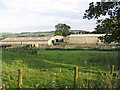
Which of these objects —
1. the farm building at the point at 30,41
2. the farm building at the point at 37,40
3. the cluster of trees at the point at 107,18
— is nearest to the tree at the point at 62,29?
the farm building at the point at 37,40

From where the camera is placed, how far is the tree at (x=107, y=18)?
1148 inches

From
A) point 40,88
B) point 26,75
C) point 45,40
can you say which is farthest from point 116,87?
point 45,40

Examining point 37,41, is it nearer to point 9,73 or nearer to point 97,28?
point 97,28

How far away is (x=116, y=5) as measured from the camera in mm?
30484

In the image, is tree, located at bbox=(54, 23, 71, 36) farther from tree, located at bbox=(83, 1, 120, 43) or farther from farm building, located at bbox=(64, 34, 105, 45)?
tree, located at bbox=(83, 1, 120, 43)

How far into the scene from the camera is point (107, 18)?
30312 millimetres

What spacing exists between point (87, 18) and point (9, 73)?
15264 mm

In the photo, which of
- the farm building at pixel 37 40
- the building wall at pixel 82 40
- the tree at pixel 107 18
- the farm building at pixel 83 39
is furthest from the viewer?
the farm building at pixel 37 40

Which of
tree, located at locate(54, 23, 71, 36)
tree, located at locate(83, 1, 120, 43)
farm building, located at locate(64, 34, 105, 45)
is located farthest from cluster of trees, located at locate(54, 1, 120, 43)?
tree, located at locate(54, 23, 71, 36)

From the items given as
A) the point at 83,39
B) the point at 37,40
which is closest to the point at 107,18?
the point at 83,39

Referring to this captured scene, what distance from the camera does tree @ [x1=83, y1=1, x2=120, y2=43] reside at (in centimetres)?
2917

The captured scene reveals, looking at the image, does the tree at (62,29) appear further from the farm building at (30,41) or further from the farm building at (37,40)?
the farm building at (30,41)

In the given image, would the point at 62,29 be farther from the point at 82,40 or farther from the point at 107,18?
the point at 107,18

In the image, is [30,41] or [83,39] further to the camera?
[30,41]
